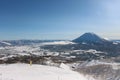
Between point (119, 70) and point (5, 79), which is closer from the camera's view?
point (5, 79)

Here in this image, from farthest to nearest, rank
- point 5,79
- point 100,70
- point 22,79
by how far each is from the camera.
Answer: point 100,70 → point 22,79 → point 5,79

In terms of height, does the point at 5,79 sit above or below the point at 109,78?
above

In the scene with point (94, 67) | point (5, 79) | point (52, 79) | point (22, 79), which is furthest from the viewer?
point (94, 67)

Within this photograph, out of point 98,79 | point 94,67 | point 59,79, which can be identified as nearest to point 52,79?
point 59,79

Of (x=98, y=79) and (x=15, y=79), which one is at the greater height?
(x=15, y=79)

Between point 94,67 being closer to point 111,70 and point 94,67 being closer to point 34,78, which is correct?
point 111,70

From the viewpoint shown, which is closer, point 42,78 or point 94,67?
point 42,78

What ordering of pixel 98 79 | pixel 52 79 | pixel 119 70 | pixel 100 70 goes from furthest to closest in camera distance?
1. pixel 100 70
2. pixel 119 70
3. pixel 98 79
4. pixel 52 79

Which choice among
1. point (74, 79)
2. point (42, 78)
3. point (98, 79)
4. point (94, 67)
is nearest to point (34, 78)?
point (42, 78)

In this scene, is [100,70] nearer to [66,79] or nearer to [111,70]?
[111,70]
